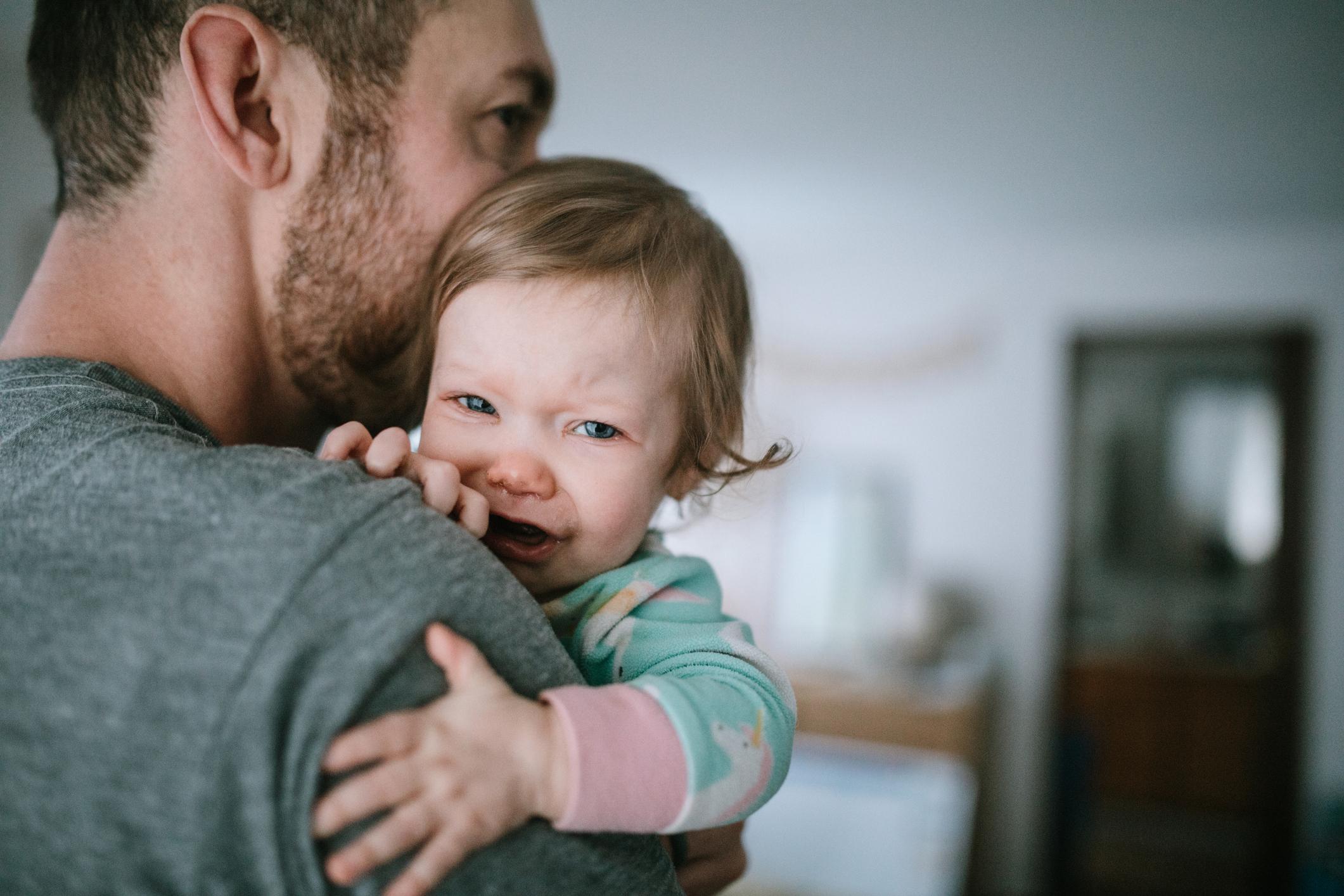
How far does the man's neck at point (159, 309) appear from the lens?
750mm

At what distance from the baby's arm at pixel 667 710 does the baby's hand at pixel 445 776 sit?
25 millimetres

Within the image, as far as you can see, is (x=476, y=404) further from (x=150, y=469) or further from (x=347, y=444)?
(x=150, y=469)

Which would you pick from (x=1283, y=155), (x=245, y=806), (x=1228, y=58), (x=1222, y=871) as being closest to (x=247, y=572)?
(x=245, y=806)

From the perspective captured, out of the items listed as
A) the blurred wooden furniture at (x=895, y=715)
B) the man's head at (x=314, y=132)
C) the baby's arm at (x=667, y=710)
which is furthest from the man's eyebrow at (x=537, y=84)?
the blurred wooden furniture at (x=895, y=715)

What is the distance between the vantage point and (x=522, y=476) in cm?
80

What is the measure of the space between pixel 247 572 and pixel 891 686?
4013 mm

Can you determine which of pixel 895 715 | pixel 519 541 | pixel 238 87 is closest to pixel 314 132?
pixel 238 87

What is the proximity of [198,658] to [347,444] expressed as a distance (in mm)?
267

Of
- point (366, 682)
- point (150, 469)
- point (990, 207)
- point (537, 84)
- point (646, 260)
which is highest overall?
point (990, 207)

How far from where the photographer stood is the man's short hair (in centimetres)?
83

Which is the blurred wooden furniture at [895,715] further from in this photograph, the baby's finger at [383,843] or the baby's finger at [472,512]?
the baby's finger at [383,843]

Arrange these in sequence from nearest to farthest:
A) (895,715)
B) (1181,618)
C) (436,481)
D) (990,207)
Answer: (436,481) → (895,715) → (990,207) → (1181,618)

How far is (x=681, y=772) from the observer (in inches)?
23.7

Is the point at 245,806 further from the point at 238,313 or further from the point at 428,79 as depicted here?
the point at 428,79
